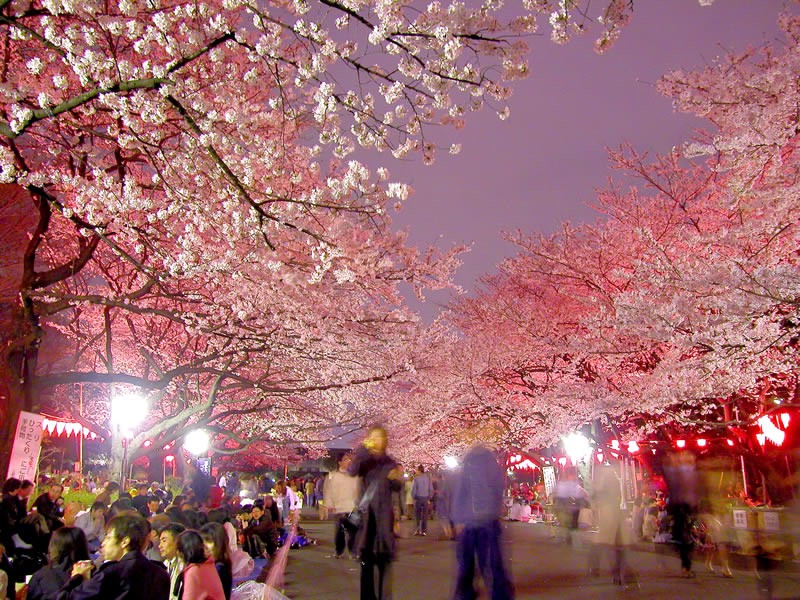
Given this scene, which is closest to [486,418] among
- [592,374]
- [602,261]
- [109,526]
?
[592,374]

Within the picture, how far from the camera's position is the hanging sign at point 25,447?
10102 millimetres

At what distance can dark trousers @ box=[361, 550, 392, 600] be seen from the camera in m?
5.59

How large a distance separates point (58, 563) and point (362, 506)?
8.44 feet

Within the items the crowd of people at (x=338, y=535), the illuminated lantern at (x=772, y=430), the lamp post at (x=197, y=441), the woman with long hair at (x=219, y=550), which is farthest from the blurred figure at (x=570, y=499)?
the lamp post at (x=197, y=441)

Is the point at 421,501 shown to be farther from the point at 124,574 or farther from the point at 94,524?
the point at 124,574

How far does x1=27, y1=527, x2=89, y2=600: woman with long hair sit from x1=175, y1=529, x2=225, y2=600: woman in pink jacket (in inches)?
45.2

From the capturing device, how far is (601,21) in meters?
5.65

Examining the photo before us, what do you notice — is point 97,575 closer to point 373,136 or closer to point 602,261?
point 373,136

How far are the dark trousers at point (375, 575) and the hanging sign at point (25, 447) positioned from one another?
6.97 m

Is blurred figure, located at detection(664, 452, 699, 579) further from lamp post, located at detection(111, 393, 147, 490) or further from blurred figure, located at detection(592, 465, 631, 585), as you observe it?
lamp post, located at detection(111, 393, 147, 490)

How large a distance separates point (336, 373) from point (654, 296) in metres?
8.62

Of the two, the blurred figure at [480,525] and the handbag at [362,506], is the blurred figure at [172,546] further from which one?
the blurred figure at [480,525]

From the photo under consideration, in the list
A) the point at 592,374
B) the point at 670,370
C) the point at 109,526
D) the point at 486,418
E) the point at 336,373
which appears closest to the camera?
the point at 109,526

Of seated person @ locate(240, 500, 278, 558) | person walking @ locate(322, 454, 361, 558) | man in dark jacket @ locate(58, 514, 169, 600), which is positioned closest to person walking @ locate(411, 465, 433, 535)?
seated person @ locate(240, 500, 278, 558)
